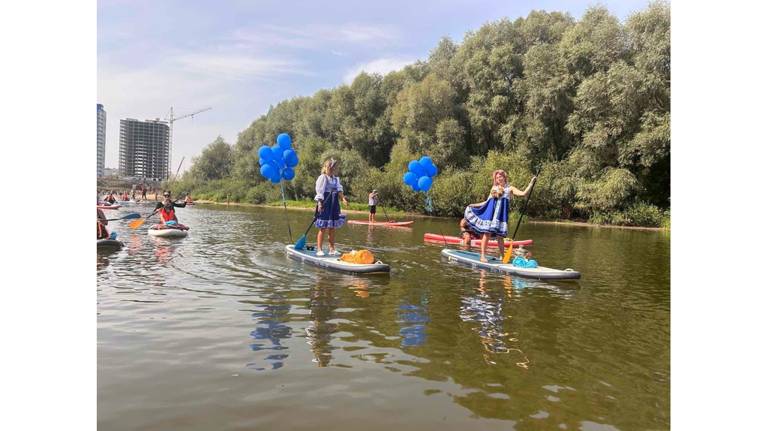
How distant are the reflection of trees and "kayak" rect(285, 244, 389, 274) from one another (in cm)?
261

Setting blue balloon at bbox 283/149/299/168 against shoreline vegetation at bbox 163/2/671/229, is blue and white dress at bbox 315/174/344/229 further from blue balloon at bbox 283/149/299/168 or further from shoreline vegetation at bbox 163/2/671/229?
shoreline vegetation at bbox 163/2/671/229

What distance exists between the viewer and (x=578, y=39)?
35.6 m

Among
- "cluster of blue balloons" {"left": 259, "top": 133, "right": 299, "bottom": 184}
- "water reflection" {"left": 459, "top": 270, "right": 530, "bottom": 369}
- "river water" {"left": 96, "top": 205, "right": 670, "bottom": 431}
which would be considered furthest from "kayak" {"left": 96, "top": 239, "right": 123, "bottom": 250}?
"water reflection" {"left": 459, "top": 270, "right": 530, "bottom": 369}

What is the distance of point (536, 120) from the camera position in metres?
36.8

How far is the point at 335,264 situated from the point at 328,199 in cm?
173

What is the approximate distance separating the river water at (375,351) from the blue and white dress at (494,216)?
163cm

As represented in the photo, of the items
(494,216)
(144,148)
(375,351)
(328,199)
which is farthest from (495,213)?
(144,148)

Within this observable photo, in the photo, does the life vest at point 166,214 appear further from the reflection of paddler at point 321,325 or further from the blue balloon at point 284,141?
the reflection of paddler at point 321,325

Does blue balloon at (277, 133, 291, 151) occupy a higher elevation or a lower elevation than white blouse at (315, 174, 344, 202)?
higher

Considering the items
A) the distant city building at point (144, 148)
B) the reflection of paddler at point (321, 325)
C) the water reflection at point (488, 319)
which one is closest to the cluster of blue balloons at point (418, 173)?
the water reflection at point (488, 319)

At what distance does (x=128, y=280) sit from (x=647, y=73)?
30.5 metres

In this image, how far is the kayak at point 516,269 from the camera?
10000mm

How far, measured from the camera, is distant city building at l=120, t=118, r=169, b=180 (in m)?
158
